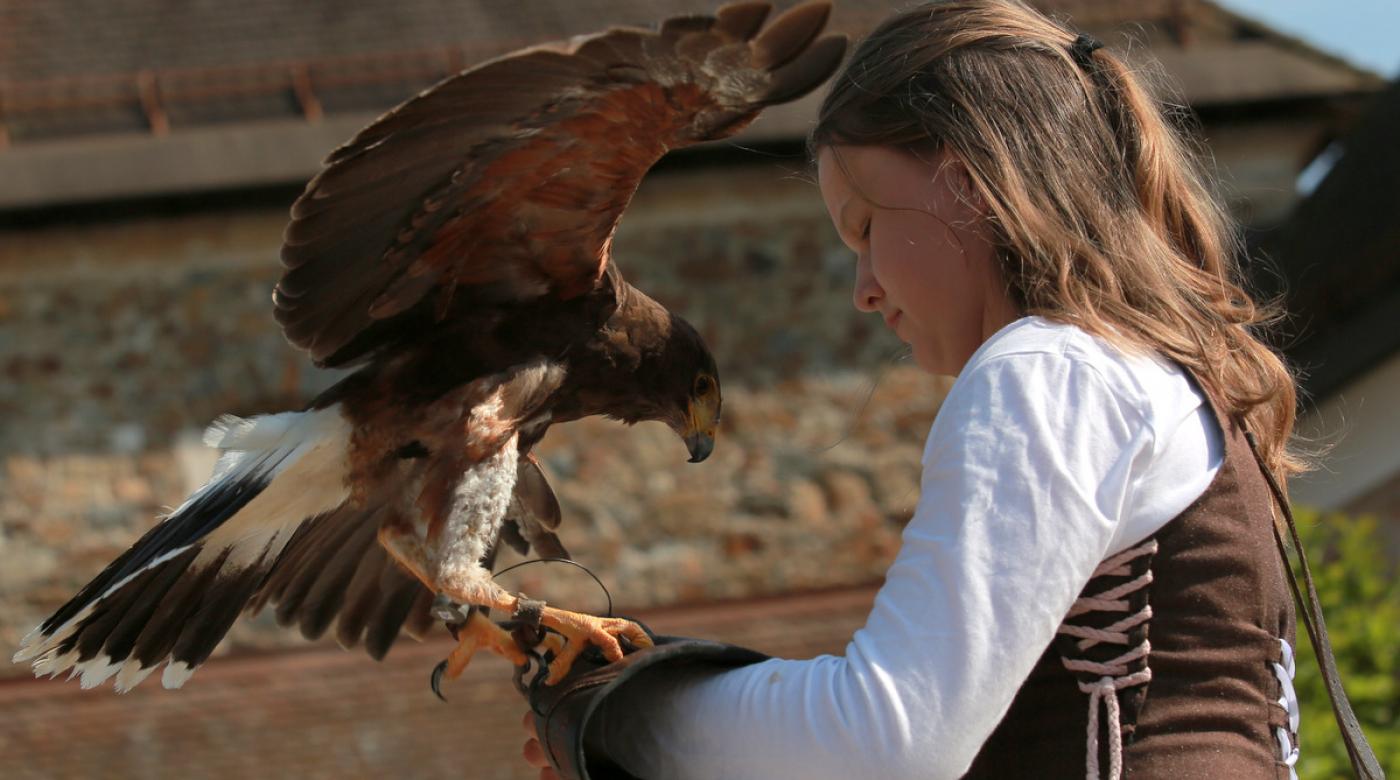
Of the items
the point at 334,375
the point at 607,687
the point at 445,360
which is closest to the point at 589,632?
the point at 607,687

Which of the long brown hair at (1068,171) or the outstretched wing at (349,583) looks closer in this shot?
the long brown hair at (1068,171)

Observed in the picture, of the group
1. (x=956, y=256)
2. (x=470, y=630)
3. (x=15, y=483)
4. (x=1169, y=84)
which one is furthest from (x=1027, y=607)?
(x=15, y=483)

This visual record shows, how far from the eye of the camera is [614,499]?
684 cm

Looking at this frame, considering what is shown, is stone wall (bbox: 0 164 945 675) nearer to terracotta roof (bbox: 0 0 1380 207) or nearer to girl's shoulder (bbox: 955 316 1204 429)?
terracotta roof (bbox: 0 0 1380 207)

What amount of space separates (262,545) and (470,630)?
2.21ft

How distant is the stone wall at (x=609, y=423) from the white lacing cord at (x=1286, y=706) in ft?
16.3

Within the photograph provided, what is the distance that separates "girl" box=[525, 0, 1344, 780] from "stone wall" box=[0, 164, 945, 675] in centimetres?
493

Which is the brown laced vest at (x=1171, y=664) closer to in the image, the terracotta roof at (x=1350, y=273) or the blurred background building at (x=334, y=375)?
the terracotta roof at (x=1350, y=273)

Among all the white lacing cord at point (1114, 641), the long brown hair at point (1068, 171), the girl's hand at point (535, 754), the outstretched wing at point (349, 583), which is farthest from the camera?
the outstretched wing at point (349, 583)

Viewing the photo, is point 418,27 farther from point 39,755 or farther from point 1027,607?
point 1027,607

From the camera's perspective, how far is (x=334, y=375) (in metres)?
6.48

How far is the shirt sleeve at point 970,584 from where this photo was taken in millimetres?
1143

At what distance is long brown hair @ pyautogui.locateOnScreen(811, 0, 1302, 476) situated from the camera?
1382 millimetres

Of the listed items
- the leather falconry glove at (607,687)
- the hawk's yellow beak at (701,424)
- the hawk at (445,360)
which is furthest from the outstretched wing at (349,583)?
the leather falconry glove at (607,687)
